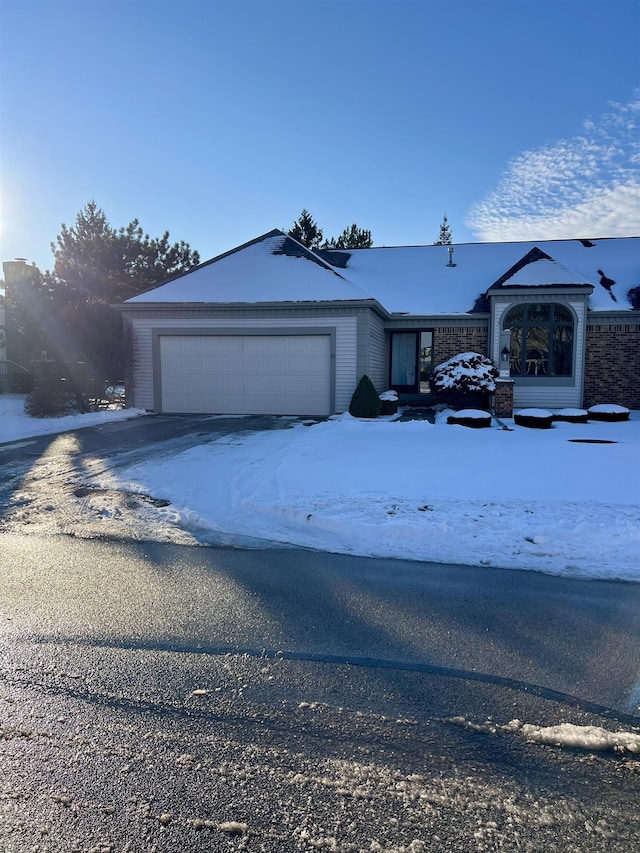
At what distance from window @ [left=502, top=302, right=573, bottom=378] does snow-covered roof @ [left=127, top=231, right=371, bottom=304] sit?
5177mm

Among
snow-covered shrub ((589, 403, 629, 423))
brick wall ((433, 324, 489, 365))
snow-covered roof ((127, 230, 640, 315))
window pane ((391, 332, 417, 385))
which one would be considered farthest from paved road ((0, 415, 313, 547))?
snow-covered shrub ((589, 403, 629, 423))

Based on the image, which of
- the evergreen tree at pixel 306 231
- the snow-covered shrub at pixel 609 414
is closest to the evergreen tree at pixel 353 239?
the evergreen tree at pixel 306 231

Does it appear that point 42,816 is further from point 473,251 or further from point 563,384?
point 473,251

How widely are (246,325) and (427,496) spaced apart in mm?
10231

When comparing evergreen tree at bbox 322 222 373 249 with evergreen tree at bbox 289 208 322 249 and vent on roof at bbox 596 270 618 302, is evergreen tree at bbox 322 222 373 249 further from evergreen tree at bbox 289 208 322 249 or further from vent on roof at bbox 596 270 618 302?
vent on roof at bbox 596 270 618 302

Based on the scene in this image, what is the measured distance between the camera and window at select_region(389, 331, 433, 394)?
19.2 m

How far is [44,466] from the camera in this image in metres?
8.73

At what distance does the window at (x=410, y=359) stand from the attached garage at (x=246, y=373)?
485 centimetres

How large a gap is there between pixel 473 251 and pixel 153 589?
2014cm

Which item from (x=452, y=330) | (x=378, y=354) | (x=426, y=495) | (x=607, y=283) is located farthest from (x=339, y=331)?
(x=607, y=283)

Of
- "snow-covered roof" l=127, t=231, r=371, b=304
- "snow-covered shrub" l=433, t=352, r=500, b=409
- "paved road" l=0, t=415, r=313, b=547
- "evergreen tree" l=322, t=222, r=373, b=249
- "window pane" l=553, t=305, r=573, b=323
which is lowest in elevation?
"paved road" l=0, t=415, r=313, b=547

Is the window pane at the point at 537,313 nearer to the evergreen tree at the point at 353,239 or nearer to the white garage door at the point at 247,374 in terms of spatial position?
the white garage door at the point at 247,374

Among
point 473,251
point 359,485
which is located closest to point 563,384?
point 473,251

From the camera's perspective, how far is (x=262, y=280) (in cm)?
1606
